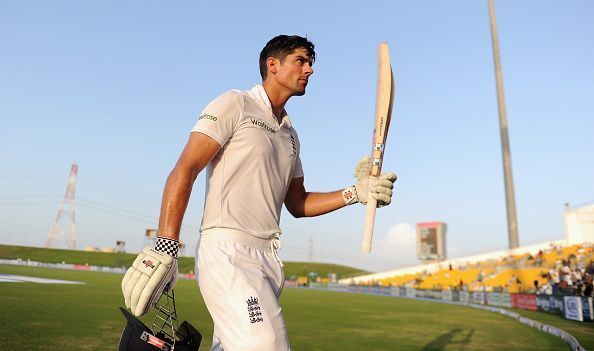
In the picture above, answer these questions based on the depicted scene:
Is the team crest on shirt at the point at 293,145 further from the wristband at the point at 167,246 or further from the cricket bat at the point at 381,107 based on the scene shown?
the wristband at the point at 167,246

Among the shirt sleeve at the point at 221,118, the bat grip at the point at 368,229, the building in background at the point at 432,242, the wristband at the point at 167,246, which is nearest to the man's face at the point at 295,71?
the shirt sleeve at the point at 221,118

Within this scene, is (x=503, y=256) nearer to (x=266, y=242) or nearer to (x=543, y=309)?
(x=543, y=309)

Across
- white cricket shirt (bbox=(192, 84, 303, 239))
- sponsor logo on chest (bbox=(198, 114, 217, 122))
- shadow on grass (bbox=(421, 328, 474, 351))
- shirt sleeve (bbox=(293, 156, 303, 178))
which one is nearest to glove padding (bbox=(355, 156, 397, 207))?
shirt sleeve (bbox=(293, 156, 303, 178))

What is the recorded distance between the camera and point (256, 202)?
115 inches

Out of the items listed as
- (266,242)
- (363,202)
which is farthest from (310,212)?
(266,242)

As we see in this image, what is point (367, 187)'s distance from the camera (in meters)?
3.59

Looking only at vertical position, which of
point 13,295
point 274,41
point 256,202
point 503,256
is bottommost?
point 13,295

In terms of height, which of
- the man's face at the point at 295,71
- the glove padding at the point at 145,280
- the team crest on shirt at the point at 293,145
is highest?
the man's face at the point at 295,71

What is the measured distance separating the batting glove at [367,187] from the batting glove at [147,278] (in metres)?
1.45

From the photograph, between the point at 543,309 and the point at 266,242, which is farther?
the point at 543,309

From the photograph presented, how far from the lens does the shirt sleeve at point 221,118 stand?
280cm

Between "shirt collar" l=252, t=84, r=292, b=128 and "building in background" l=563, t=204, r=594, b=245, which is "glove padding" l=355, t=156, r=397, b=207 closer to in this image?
"shirt collar" l=252, t=84, r=292, b=128

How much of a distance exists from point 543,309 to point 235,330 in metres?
23.3

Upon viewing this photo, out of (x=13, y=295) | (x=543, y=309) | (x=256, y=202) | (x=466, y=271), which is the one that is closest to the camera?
(x=256, y=202)
